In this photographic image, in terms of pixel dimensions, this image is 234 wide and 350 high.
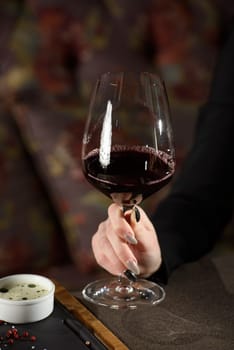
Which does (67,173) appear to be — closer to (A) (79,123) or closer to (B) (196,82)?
(A) (79,123)

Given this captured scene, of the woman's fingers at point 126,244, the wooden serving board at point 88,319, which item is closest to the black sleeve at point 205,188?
the woman's fingers at point 126,244

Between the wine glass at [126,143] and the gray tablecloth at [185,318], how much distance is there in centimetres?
3

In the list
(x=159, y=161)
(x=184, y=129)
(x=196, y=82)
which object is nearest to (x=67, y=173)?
(x=184, y=129)

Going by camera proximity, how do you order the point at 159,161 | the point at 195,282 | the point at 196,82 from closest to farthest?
1. the point at 159,161
2. the point at 195,282
3. the point at 196,82

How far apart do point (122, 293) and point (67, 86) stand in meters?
0.94

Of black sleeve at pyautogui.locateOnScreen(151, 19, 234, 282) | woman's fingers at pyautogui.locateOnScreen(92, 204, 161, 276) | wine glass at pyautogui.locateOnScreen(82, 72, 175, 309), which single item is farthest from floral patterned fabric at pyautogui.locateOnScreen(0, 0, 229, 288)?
wine glass at pyautogui.locateOnScreen(82, 72, 175, 309)

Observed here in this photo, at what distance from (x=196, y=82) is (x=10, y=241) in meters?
0.68

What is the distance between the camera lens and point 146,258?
1094mm

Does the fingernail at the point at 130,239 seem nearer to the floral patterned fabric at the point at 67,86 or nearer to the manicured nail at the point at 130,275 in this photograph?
the manicured nail at the point at 130,275

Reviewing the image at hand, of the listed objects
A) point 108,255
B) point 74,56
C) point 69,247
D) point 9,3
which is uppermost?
point 9,3

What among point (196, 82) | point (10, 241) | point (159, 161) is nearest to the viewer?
point (159, 161)

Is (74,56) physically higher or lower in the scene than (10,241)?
higher

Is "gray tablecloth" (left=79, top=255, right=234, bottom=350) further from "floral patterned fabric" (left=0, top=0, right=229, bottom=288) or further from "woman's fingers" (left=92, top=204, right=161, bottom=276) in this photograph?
"floral patterned fabric" (left=0, top=0, right=229, bottom=288)

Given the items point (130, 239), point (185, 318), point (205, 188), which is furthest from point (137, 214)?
point (205, 188)
